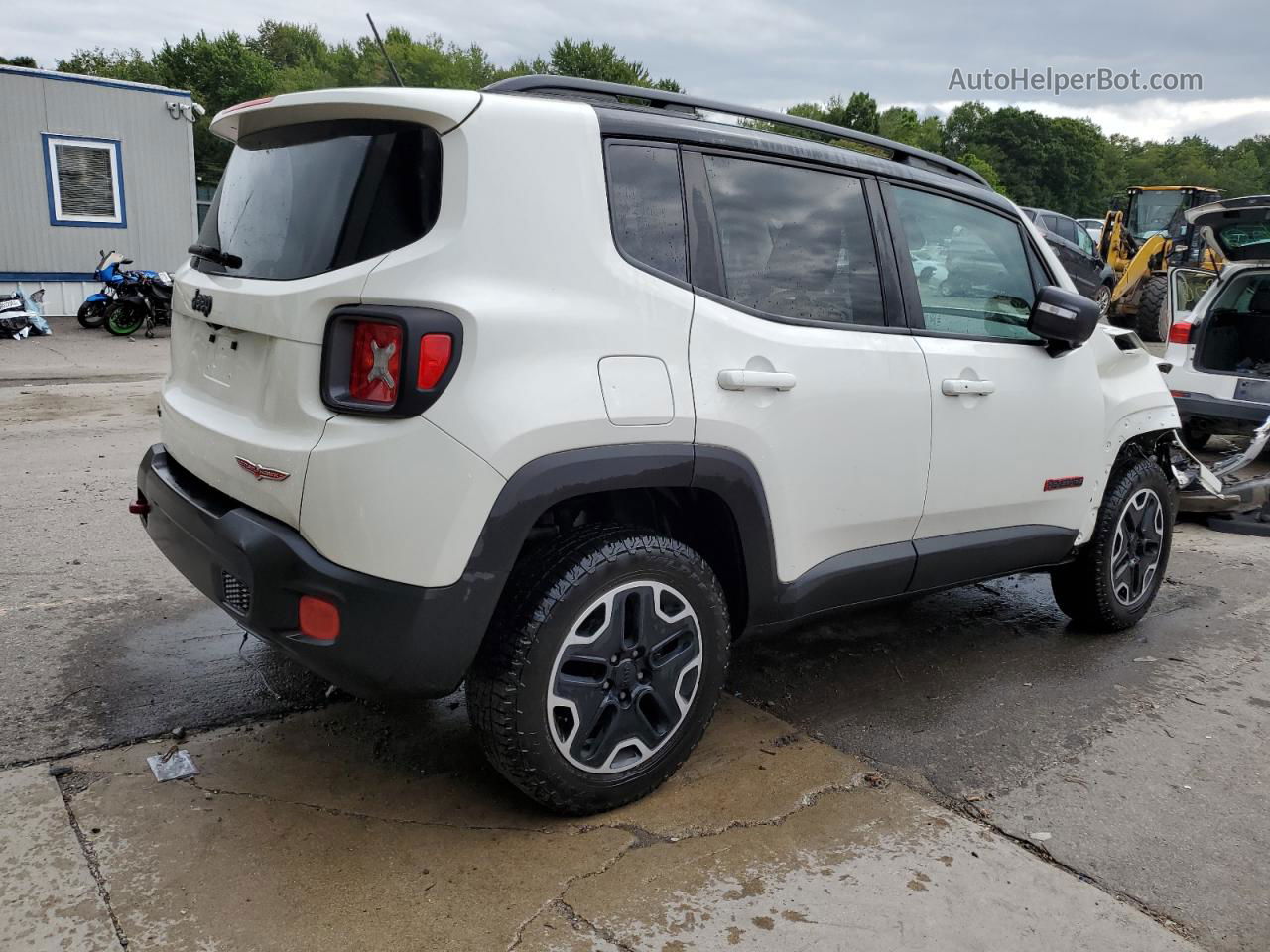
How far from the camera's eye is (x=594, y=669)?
2730 mm

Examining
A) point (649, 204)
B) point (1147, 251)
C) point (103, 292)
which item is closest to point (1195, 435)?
point (649, 204)

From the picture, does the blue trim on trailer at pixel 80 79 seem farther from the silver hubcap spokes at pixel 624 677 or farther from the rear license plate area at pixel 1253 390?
the silver hubcap spokes at pixel 624 677

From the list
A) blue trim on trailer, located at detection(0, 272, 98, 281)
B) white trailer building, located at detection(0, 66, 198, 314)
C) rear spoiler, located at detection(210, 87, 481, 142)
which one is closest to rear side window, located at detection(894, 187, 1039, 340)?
rear spoiler, located at detection(210, 87, 481, 142)

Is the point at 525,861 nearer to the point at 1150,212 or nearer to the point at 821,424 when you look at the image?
the point at 821,424

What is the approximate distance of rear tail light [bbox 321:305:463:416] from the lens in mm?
2338

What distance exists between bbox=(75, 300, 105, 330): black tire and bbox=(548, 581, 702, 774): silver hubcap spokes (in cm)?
1464

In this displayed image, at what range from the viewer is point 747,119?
125 inches

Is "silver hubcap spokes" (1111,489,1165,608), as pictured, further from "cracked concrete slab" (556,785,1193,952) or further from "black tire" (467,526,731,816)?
"black tire" (467,526,731,816)

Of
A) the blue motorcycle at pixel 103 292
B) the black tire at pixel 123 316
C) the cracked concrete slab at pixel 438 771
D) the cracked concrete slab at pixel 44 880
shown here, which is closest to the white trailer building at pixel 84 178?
the blue motorcycle at pixel 103 292

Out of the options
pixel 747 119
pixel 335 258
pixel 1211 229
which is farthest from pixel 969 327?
pixel 1211 229

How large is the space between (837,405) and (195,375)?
6.27ft

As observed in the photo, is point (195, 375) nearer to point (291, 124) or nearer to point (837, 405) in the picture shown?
point (291, 124)

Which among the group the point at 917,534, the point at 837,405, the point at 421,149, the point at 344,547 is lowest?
the point at 917,534

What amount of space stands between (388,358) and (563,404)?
0.42 m
